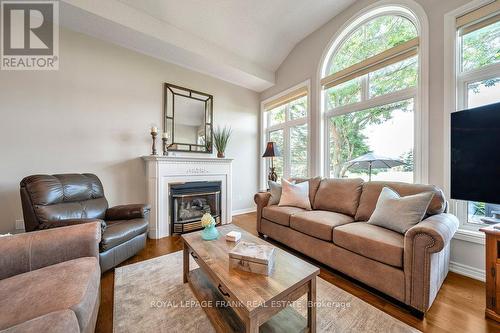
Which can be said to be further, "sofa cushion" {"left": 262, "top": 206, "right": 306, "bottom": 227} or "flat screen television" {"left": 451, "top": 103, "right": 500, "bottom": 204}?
"sofa cushion" {"left": 262, "top": 206, "right": 306, "bottom": 227}

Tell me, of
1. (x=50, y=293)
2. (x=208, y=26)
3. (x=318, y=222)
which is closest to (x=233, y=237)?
(x=318, y=222)

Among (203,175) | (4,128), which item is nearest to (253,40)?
(203,175)

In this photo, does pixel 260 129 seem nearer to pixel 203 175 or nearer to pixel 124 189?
pixel 203 175

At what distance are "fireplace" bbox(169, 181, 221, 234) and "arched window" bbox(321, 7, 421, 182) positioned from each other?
2.11 m

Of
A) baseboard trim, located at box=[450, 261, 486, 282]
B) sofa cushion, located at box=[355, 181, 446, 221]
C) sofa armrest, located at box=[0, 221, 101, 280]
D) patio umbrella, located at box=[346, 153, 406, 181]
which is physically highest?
patio umbrella, located at box=[346, 153, 406, 181]

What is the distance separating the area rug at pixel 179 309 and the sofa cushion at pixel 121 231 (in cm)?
33

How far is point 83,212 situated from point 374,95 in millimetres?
4017

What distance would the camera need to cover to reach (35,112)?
96.1 inches

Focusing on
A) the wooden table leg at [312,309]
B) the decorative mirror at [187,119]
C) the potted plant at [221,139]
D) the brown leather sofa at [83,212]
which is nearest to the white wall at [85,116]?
the decorative mirror at [187,119]

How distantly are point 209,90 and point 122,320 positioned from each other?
3663 mm

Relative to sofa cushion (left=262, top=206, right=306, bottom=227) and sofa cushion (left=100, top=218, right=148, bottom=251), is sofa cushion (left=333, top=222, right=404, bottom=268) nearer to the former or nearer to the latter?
sofa cushion (left=262, top=206, right=306, bottom=227)

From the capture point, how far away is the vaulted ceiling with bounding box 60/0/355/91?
100.0 inches

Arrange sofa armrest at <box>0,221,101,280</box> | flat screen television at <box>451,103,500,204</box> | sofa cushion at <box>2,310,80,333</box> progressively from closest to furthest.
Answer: sofa cushion at <box>2,310,80,333</box>, sofa armrest at <box>0,221,101,280</box>, flat screen television at <box>451,103,500,204</box>

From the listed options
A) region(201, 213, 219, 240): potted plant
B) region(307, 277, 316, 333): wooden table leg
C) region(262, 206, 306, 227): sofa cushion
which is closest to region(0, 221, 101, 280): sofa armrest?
region(201, 213, 219, 240): potted plant
